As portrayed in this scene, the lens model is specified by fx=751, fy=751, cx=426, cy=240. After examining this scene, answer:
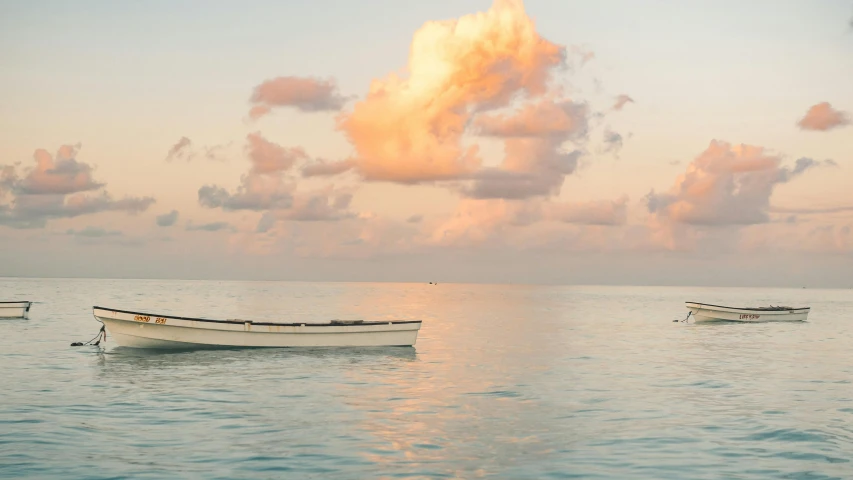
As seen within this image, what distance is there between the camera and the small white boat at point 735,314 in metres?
82.4

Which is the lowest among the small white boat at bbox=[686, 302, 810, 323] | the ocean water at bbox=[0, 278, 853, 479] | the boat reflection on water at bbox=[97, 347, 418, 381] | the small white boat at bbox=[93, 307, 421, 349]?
the ocean water at bbox=[0, 278, 853, 479]

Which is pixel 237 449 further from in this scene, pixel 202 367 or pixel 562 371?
pixel 562 371

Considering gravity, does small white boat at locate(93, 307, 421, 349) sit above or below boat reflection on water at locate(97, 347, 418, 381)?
above

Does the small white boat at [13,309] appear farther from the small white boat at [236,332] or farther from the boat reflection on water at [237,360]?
the small white boat at [236,332]

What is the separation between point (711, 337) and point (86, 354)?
4928 cm

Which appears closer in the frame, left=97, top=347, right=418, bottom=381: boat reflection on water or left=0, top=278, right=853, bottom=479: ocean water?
left=0, top=278, right=853, bottom=479: ocean water


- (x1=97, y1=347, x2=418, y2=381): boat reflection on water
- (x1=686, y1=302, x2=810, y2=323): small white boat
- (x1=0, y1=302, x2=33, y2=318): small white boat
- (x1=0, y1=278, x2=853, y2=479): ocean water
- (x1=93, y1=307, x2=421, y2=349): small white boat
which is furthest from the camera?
(x1=686, y1=302, x2=810, y2=323): small white boat

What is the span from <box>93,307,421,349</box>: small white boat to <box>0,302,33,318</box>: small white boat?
38615 mm

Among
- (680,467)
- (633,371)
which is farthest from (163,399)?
(633,371)

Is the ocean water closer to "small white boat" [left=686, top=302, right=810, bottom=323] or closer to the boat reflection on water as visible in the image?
the boat reflection on water

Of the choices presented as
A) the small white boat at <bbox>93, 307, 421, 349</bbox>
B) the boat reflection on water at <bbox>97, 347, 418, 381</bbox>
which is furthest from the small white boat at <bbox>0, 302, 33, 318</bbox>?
the small white boat at <bbox>93, 307, 421, 349</bbox>

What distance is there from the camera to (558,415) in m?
26.8

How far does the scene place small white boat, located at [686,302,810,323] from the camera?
8244cm

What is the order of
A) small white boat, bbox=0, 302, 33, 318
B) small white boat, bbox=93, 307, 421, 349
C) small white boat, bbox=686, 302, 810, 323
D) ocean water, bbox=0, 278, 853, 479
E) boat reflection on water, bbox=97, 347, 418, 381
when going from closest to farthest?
1. ocean water, bbox=0, 278, 853, 479
2. boat reflection on water, bbox=97, 347, 418, 381
3. small white boat, bbox=93, 307, 421, 349
4. small white boat, bbox=0, 302, 33, 318
5. small white boat, bbox=686, 302, 810, 323
